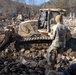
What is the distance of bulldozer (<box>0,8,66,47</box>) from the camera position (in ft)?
42.4

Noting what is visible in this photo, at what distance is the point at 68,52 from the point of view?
12.0 meters

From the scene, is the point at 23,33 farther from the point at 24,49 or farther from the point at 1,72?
the point at 1,72

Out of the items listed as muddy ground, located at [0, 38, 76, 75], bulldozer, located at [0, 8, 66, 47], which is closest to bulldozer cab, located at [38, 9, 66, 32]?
bulldozer, located at [0, 8, 66, 47]

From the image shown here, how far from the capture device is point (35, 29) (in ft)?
46.8

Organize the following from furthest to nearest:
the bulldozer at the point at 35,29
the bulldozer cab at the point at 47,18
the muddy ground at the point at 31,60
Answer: the bulldozer cab at the point at 47,18, the bulldozer at the point at 35,29, the muddy ground at the point at 31,60

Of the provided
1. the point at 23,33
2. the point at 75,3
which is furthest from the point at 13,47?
the point at 75,3

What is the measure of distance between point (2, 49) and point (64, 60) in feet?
11.2

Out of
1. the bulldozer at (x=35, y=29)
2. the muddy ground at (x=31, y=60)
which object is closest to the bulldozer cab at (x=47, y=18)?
the bulldozer at (x=35, y=29)

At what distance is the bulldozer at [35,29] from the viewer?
1294 cm

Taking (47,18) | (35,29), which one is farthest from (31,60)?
(35,29)

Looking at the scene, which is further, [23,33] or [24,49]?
[23,33]

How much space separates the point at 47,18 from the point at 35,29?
3.32ft

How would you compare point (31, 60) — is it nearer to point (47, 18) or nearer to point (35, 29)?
point (47, 18)

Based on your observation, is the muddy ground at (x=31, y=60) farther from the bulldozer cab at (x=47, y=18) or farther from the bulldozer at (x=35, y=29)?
the bulldozer cab at (x=47, y=18)
